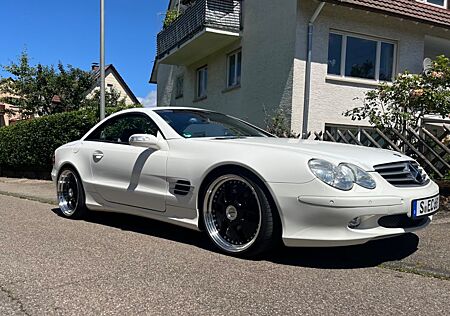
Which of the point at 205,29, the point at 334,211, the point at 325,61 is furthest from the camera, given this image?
the point at 205,29

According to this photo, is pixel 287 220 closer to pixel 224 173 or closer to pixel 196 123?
pixel 224 173

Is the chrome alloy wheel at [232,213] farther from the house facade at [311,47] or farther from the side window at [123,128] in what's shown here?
the house facade at [311,47]

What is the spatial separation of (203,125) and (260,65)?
801 cm

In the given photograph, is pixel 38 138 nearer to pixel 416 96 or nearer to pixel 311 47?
pixel 311 47

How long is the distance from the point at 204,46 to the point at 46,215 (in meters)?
9.69

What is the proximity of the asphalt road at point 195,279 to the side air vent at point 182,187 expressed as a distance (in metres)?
0.53

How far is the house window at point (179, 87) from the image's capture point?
62.7ft

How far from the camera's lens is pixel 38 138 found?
13.4 m

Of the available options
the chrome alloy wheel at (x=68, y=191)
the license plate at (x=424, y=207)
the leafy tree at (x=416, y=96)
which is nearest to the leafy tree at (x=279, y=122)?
the leafy tree at (x=416, y=96)

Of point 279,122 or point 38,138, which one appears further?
point 38,138

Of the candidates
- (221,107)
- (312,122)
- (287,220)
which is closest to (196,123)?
(287,220)

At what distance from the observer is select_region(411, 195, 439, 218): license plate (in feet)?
12.0

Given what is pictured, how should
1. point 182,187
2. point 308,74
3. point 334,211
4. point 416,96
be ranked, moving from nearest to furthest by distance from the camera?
point 334,211
point 182,187
point 416,96
point 308,74

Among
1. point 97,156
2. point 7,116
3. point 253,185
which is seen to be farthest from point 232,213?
point 7,116
